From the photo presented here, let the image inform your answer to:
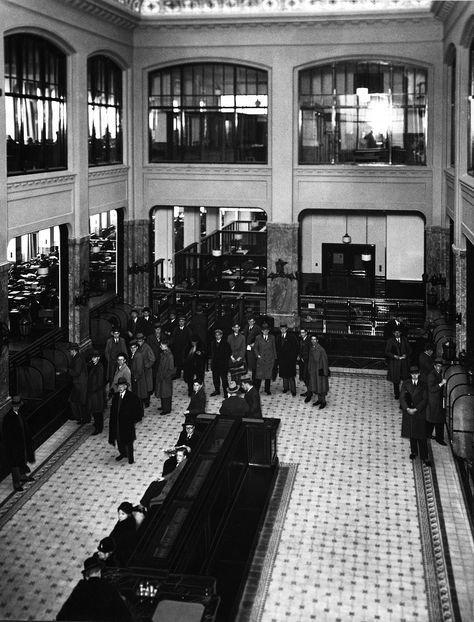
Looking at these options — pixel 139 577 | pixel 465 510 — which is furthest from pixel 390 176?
pixel 139 577

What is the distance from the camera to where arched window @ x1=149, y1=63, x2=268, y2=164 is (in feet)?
78.4

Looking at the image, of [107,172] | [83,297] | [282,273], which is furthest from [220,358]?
[107,172]

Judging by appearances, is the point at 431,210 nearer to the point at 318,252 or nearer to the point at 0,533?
the point at 318,252

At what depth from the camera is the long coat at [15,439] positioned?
13297 mm

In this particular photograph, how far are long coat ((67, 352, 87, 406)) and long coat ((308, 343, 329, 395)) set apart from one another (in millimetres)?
4623

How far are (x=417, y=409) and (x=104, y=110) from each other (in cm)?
1240

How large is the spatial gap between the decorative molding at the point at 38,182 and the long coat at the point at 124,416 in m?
5.19

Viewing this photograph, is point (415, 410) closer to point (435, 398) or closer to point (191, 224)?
point (435, 398)

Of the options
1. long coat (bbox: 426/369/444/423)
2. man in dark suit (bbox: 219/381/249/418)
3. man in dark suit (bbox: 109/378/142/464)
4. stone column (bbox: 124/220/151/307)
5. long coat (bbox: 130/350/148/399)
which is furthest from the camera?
stone column (bbox: 124/220/151/307)

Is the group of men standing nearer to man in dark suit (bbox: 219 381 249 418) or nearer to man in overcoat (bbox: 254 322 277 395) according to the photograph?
man in dark suit (bbox: 219 381 249 418)

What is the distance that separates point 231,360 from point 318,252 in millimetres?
11010

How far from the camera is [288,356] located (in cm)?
1875

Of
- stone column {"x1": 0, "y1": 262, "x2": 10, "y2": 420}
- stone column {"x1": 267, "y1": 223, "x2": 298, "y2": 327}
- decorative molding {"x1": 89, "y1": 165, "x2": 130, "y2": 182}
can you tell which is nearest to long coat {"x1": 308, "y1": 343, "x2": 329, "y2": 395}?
stone column {"x1": 0, "y1": 262, "x2": 10, "y2": 420}

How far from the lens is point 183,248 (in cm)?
3070
